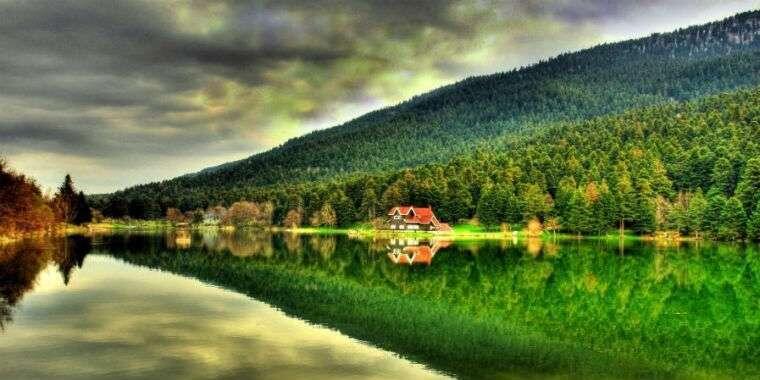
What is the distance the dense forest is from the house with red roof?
145 inches

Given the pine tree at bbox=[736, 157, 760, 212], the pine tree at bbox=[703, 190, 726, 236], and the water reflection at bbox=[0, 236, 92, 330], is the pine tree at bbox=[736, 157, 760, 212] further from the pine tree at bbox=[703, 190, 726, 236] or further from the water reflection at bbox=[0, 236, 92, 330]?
the water reflection at bbox=[0, 236, 92, 330]

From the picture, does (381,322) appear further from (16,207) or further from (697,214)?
(697,214)

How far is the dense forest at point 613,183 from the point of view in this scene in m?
121

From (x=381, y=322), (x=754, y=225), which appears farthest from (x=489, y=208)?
(x=381, y=322)

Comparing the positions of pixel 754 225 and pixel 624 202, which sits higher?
pixel 624 202

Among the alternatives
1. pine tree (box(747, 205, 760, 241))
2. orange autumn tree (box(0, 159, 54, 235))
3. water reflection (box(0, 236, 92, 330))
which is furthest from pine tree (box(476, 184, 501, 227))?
orange autumn tree (box(0, 159, 54, 235))

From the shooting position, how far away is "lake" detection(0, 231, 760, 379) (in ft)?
77.7

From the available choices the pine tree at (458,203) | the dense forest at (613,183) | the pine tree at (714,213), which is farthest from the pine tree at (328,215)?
the pine tree at (714,213)

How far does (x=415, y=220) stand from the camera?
14950 cm

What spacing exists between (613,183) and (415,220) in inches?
1761

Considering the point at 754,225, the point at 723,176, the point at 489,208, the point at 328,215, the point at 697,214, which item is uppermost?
the point at 723,176

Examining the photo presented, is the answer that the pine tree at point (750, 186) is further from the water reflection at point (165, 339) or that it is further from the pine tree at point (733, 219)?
the water reflection at point (165, 339)

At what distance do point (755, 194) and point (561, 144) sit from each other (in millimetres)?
65465

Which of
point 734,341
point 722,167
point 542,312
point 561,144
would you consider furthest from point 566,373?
point 561,144
